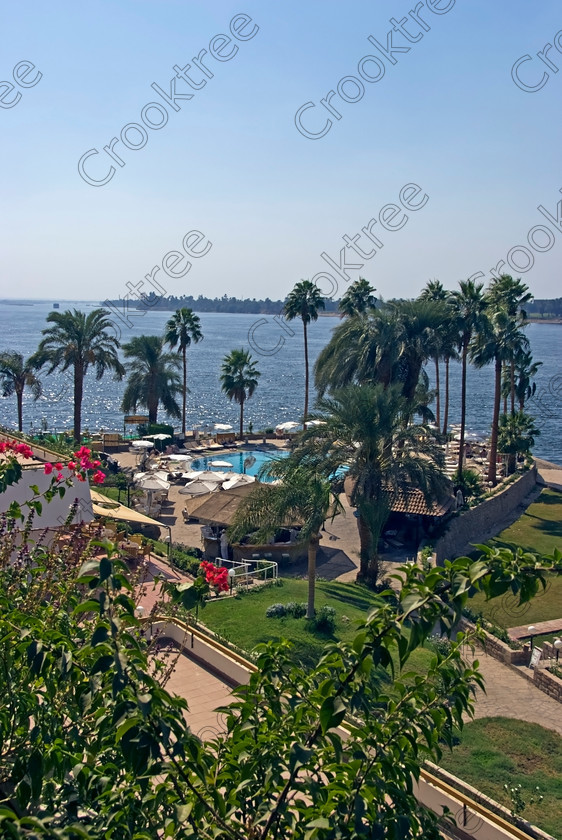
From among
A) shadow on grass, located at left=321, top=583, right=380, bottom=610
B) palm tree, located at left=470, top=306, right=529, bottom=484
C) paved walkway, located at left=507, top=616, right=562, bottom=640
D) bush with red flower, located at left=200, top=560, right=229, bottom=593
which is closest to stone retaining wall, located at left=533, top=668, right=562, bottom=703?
paved walkway, located at left=507, top=616, right=562, bottom=640

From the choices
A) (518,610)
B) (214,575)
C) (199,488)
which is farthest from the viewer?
(199,488)

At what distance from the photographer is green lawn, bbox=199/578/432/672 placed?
1670cm

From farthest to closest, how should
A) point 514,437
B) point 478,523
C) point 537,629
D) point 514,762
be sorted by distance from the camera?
point 514,437 → point 478,523 → point 537,629 → point 514,762

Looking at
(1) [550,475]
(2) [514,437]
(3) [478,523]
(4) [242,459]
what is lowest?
(1) [550,475]

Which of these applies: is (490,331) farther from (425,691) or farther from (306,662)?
(425,691)

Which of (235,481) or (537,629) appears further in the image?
(235,481)

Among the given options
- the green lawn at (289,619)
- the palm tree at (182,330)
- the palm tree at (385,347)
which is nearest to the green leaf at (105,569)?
the green lawn at (289,619)

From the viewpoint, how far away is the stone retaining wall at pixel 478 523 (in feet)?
99.6

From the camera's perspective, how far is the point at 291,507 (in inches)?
797

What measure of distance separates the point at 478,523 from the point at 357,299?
19.6m

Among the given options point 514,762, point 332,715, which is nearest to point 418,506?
point 514,762

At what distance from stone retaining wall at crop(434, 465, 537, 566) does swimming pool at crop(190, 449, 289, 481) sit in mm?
11622

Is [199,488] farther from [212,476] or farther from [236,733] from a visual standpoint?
[236,733]

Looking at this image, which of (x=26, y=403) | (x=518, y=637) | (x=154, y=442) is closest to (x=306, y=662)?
(x=518, y=637)
